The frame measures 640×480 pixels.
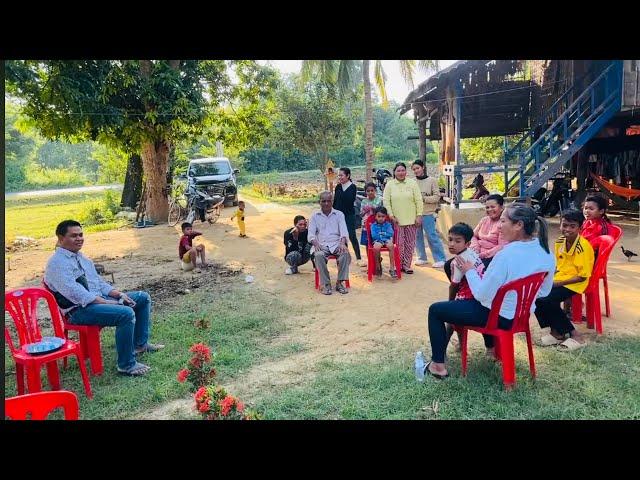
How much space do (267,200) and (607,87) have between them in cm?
1277

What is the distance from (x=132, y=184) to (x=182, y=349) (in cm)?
1471

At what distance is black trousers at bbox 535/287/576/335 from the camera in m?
4.20

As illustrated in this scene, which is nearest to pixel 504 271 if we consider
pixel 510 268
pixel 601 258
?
pixel 510 268

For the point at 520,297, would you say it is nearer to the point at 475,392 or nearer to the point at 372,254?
the point at 475,392

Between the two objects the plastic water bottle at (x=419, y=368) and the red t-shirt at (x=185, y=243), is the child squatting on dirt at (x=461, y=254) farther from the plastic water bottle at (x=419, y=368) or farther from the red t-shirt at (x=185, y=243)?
the red t-shirt at (x=185, y=243)

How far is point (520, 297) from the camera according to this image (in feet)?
10.9

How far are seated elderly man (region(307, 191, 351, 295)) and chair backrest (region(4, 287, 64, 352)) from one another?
3041mm

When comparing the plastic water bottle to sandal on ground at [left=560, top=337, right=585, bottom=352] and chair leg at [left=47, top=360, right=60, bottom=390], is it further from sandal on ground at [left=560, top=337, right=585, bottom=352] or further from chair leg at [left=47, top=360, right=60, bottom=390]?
chair leg at [left=47, top=360, right=60, bottom=390]

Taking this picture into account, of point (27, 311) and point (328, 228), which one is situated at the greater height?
point (328, 228)

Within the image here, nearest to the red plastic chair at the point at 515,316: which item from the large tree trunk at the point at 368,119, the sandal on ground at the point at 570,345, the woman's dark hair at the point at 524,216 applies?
the woman's dark hair at the point at 524,216

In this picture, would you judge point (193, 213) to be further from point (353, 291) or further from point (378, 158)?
point (378, 158)

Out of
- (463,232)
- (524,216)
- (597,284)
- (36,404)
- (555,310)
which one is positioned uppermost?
(524,216)
